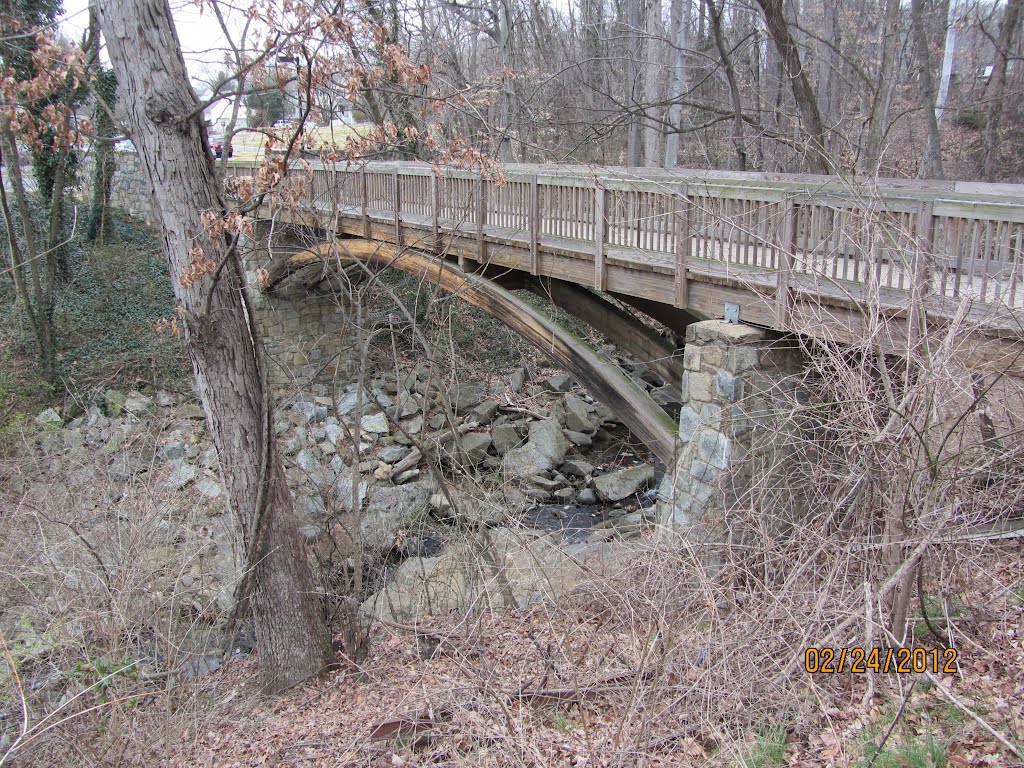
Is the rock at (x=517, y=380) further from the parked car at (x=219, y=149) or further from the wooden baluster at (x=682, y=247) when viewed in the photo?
the wooden baluster at (x=682, y=247)

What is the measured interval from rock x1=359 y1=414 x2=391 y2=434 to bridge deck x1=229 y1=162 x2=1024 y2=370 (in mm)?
4602

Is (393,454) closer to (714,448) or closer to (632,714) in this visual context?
(714,448)

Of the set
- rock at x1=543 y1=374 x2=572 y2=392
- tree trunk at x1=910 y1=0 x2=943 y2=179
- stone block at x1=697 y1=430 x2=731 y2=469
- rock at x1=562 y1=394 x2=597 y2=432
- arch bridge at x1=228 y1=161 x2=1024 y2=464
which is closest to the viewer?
arch bridge at x1=228 y1=161 x2=1024 y2=464

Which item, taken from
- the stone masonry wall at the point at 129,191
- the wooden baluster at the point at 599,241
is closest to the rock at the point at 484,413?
the wooden baluster at the point at 599,241

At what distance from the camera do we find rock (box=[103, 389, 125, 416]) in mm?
13844

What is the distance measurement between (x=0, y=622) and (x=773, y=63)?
604 inches

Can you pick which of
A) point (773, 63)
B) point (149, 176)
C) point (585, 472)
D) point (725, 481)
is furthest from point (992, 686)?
point (773, 63)

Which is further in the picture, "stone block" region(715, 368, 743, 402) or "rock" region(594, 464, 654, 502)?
"rock" region(594, 464, 654, 502)

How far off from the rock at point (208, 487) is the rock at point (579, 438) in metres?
5.51

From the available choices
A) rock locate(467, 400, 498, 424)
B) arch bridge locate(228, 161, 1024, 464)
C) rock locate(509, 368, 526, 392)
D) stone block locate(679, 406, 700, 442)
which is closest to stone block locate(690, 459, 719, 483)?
stone block locate(679, 406, 700, 442)

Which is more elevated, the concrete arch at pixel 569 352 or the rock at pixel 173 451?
the concrete arch at pixel 569 352

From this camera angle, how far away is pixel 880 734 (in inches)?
136

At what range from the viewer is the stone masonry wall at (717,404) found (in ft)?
20.1
